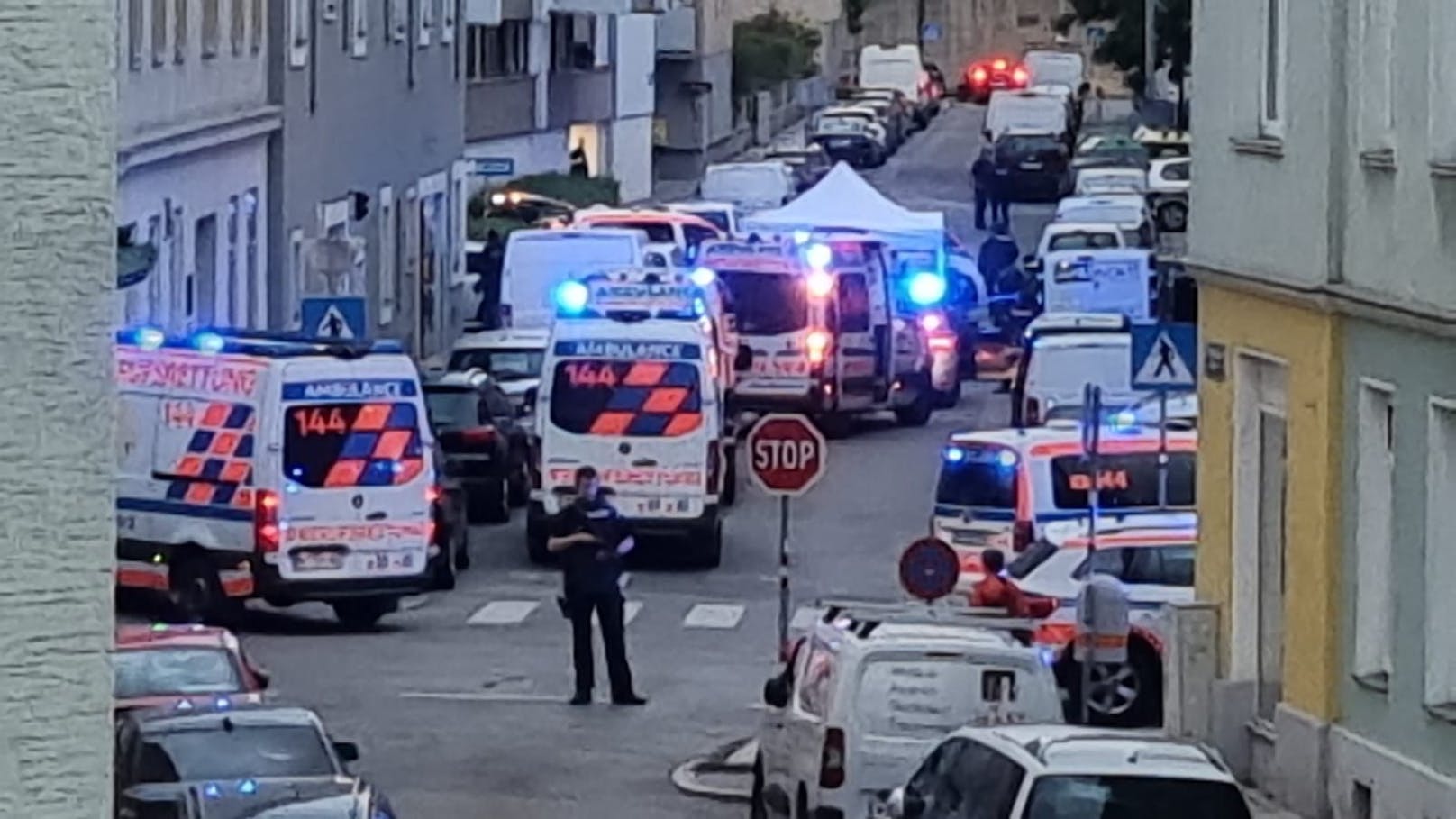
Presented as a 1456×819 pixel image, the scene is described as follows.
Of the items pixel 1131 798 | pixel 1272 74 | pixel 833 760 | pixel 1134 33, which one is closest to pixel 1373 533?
pixel 1272 74

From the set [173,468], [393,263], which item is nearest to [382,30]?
[393,263]

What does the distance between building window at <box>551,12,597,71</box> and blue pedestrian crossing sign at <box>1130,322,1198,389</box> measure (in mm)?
49974

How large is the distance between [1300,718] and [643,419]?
1389 cm

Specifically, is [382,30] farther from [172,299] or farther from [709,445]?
[709,445]

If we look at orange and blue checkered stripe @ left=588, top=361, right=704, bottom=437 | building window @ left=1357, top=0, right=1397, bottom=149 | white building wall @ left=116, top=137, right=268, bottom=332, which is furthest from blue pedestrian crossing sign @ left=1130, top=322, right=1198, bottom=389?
white building wall @ left=116, top=137, right=268, bottom=332

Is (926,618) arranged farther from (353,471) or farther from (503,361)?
(503,361)

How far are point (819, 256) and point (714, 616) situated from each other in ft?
46.1

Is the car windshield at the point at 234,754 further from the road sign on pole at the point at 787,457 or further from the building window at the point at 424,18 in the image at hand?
the building window at the point at 424,18

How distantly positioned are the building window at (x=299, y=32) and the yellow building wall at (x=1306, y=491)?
2702 cm

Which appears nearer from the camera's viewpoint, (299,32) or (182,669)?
(182,669)

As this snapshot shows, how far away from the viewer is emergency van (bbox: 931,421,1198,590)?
30312 mm

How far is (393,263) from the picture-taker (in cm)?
5794

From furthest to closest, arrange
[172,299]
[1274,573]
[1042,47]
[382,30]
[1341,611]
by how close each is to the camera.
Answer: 1. [1042,47]
2. [382,30]
3. [172,299]
4. [1274,573]
5. [1341,611]

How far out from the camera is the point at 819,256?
47031mm
